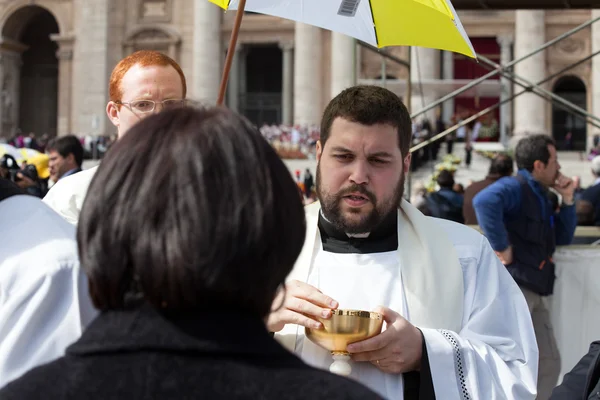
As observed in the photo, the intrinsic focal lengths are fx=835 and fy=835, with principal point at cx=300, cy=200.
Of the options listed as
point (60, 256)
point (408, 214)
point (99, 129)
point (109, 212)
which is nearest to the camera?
point (109, 212)

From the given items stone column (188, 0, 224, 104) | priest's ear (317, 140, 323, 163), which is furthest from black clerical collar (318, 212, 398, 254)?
stone column (188, 0, 224, 104)

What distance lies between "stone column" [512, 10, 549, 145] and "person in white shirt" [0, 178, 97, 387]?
31017 millimetres

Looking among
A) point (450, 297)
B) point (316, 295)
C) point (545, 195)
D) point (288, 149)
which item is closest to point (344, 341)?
point (316, 295)

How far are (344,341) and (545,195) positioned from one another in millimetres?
3966

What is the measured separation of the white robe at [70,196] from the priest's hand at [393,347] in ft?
3.94

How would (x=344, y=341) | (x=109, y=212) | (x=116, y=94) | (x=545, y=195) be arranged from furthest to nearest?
1. (x=545, y=195)
2. (x=116, y=94)
3. (x=344, y=341)
4. (x=109, y=212)

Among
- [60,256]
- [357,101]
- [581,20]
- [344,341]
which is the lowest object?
[344,341]

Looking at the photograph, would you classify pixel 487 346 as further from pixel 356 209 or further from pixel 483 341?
pixel 356 209

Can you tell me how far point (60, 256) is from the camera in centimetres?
193

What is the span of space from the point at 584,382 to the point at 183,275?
6.59 ft

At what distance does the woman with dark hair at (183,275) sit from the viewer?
119 cm

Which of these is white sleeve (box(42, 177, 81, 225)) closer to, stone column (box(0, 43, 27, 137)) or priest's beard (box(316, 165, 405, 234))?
priest's beard (box(316, 165, 405, 234))

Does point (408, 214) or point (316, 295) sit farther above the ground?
point (408, 214)

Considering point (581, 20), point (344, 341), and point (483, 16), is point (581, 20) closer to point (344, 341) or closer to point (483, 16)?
point (483, 16)
